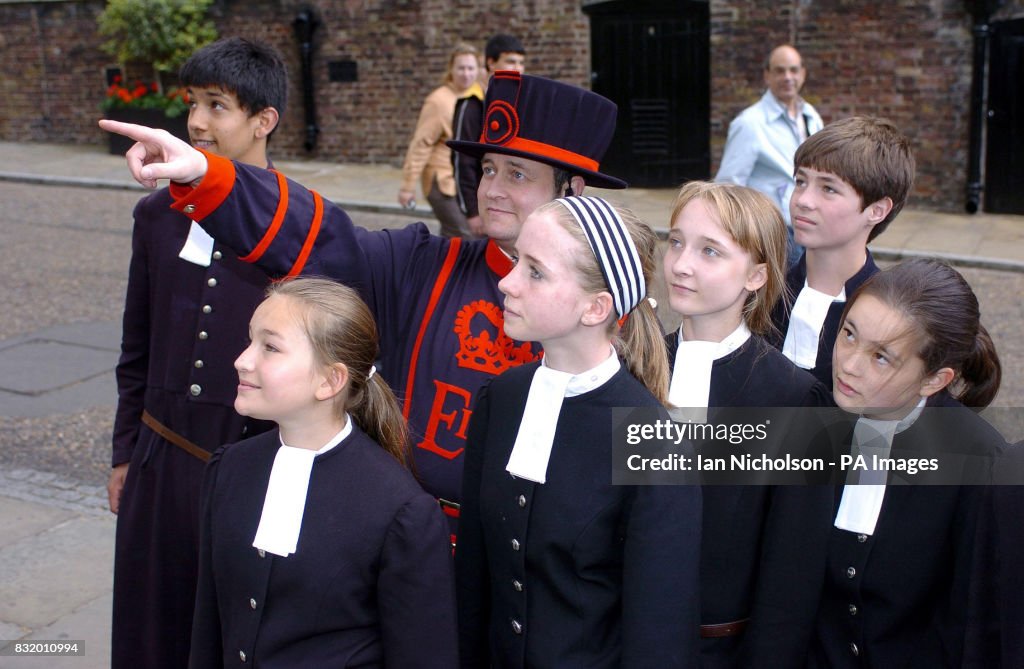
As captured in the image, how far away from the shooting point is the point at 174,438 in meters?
3.37

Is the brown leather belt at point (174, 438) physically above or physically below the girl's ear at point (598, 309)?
below

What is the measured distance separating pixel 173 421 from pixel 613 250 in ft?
4.96

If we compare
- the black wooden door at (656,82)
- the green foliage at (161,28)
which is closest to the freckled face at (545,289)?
the black wooden door at (656,82)

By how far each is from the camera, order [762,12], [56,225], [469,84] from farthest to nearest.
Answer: [762,12] < [56,225] < [469,84]

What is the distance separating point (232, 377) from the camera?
3.31 m

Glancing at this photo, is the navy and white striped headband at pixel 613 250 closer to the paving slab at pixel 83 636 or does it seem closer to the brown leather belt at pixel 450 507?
the brown leather belt at pixel 450 507

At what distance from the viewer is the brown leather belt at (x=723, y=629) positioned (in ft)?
9.00

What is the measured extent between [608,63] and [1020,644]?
1256cm

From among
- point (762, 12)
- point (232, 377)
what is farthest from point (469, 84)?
point (232, 377)

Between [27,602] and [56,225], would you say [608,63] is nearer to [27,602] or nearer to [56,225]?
[56,225]

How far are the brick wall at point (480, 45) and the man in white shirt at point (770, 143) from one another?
20.2 feet

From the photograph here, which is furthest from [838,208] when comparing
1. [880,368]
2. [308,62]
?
[308,62]

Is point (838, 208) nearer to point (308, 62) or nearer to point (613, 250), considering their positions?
point (613, 250)

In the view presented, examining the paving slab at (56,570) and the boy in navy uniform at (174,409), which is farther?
the paving slab at (56,570)
